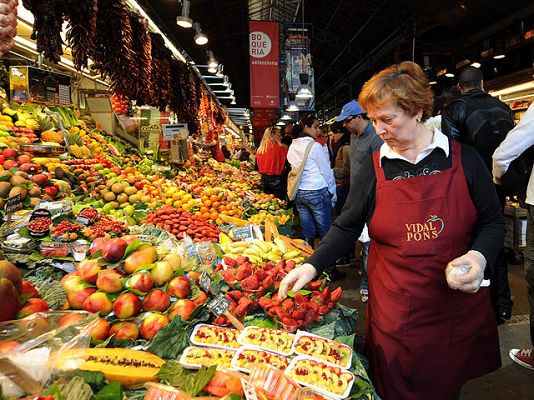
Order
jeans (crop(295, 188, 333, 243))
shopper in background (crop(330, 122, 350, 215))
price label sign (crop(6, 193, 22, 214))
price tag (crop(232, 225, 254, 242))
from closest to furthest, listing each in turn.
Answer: price label sign (crop(6, 193, 22, 214)), price tag (crop(232, 225, 254, 242)), jeans (crop(295, 188, 333, 243)), shopper in background (crop(330, 122, 350, 215))

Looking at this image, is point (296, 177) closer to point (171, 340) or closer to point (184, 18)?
point (184, 18)

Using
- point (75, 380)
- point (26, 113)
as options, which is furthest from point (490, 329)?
point (26, 113)

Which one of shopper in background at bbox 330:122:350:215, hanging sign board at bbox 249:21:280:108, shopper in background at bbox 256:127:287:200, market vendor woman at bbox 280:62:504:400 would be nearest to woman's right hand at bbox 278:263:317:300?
market vendor woman at bbox 280:62:504:400

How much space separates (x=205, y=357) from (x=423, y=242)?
3.41ft

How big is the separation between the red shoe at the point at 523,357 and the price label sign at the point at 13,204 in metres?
4.27

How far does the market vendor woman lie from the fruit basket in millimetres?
4324

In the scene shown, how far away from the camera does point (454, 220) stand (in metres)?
1.68

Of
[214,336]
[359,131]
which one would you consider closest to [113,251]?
[214,336]

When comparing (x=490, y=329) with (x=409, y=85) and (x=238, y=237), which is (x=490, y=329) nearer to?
(x=409, y=85)

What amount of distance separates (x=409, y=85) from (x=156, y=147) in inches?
299

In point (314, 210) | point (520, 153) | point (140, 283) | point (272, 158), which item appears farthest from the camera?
point (272, 158)

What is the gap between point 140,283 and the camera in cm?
199

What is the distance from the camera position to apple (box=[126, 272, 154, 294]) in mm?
1985

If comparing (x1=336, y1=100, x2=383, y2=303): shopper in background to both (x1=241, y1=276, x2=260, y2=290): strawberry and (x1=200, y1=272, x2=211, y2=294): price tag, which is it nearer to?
(x1=241, y1=276, x2=260, y2=290): strawberry
